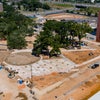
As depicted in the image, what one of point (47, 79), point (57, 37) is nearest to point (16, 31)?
point (57, 37)

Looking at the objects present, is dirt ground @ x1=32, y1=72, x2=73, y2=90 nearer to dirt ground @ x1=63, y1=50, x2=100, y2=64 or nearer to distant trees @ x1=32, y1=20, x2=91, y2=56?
dirt ground @ x1=63, y1=50, x2=100, y2=64

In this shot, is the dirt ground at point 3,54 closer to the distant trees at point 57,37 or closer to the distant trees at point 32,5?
the distant trees at point 57,37

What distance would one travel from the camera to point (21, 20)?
355 feet

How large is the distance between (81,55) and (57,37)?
1116 centimetres

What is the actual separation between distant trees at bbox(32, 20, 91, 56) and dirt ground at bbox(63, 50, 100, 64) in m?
4.60

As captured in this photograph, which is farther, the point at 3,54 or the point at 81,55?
the point at 3,54

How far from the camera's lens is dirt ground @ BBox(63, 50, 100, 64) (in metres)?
70.0

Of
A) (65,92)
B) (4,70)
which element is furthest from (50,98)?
(4,70)

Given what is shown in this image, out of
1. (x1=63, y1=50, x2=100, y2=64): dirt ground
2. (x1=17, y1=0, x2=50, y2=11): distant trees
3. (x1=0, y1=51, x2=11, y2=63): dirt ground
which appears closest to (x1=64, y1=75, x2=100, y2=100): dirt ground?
(x1=63, y1=50, x2=100, y2=64): dirt ground

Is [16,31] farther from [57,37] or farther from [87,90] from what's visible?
[87,90]

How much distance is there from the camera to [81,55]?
73.7 m

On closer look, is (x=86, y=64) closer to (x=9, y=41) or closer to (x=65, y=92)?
(x=65, y=92)

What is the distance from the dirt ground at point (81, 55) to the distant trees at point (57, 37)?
460cm

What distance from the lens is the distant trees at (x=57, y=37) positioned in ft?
232
